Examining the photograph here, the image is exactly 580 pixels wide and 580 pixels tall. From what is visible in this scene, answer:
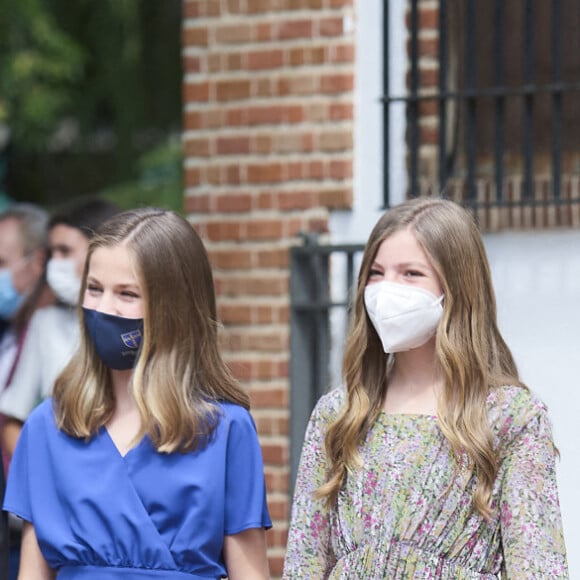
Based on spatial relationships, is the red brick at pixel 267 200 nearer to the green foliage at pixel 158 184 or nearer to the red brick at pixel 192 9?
the red brick at pixel 192 9

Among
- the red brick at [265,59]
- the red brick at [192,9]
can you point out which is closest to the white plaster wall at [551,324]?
the red brick at [265,59]

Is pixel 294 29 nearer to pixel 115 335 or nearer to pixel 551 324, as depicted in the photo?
pixel 551 324

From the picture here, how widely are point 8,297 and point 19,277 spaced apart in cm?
12

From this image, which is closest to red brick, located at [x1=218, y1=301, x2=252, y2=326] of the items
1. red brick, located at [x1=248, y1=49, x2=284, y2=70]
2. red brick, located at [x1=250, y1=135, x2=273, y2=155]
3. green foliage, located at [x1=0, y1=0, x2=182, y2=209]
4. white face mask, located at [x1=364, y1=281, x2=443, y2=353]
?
red brick, located at [x1=250, y1=135, x2=273, y2=155]

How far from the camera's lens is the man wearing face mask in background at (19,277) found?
5359mm

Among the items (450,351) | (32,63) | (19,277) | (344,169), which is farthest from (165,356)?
(32,63)

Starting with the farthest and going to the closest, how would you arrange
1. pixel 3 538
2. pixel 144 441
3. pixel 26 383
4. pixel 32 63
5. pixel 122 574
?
pixel 32 63 → pixel 26 383 → pixel 3 538 → pixel 144 441 → pixel 122 574

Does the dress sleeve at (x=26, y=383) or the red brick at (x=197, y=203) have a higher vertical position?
the red brick at (x=197, y=203)

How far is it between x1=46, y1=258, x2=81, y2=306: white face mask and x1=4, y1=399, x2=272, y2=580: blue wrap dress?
5.73ft

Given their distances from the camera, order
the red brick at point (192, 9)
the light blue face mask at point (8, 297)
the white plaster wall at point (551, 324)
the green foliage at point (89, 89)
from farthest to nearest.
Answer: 1. the green foliage at point (89, 89)
2. the light blue face mask at point (8, 297)
3. the red brick at point (192, 9)
4. the white plaster wall at point (551, 324)

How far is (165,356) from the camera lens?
3549 millimetres

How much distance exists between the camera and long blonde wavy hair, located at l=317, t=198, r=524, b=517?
336 cm

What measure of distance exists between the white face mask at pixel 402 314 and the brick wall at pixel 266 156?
5.86ft

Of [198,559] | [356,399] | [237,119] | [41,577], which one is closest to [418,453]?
[356,399]
